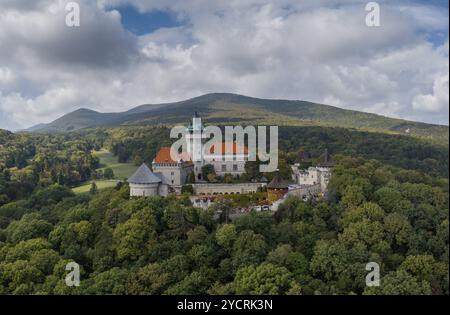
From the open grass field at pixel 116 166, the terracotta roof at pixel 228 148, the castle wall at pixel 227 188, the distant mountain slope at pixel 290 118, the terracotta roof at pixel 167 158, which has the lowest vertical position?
the castle wall at pixel 227 188

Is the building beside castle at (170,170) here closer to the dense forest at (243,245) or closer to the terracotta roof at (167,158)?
the terracotta roof at (167,158)

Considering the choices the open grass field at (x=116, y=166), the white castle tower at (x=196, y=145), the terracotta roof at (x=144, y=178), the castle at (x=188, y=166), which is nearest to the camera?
the terracotta roof at (x=144, y=178)

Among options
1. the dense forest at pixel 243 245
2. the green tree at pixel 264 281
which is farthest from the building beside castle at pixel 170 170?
the green tree at pixel 264 281

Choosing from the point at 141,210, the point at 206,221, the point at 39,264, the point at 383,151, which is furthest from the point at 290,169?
the point at 383,151

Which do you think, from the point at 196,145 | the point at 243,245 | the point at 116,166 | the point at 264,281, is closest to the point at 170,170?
the point at 196,145

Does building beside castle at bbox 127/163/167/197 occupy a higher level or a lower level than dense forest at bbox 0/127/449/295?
higher

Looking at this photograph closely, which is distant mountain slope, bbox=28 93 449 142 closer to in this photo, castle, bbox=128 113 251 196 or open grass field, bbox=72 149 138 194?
open grass field, bbox=72 149 138 194

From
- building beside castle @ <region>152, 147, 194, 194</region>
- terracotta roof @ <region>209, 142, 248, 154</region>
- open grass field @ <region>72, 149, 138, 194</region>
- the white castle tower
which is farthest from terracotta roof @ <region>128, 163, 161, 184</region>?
open grass field @ <region>72, 149, 138, 194</region>
